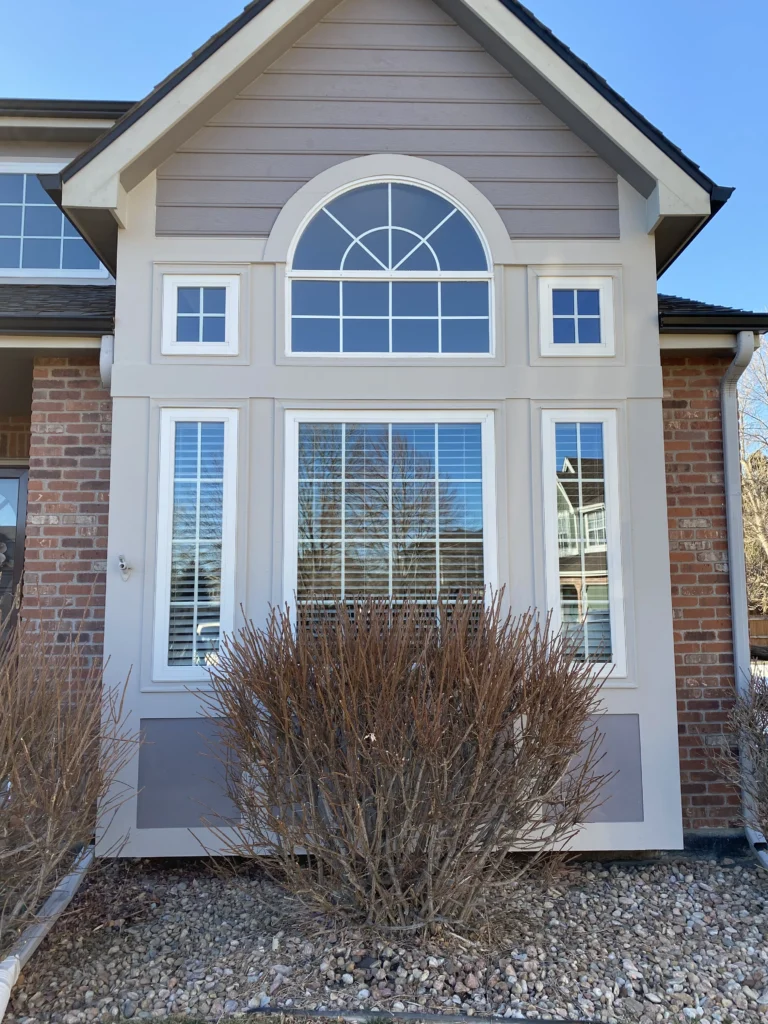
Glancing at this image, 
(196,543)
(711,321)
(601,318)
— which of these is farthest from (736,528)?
(196,543)

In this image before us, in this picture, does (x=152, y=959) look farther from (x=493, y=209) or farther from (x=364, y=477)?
(x=493, y=209)

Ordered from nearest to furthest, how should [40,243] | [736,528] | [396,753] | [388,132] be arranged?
[396,753]
[388,132]
[736,528]
[40,243]

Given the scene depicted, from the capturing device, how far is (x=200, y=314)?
4.96m

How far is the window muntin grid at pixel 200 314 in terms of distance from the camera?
194 inches

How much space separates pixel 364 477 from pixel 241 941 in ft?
8.24

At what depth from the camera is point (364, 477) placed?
480 centimetres

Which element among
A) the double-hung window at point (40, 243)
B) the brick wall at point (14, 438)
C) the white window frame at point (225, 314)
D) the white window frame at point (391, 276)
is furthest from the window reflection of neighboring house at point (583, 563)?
the double-hung window at point (40, 243)

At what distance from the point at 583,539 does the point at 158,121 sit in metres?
3.51

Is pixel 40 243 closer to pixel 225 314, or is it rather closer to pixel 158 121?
pixel 158 121

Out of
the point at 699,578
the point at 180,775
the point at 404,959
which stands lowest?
the point at 404,959

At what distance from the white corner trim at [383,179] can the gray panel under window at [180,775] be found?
2.84 metres

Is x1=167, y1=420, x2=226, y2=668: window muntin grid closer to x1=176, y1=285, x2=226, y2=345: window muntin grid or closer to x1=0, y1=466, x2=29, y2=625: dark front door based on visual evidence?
x1=176, y1=285, x2=226, y2=345: window muntin grid

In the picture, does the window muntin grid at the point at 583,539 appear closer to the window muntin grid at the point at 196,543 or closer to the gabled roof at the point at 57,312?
the window muntin grid at the point at 196,543

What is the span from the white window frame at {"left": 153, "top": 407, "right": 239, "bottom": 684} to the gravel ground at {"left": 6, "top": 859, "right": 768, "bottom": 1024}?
1175mm
